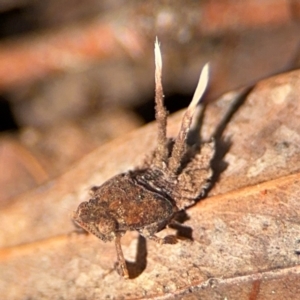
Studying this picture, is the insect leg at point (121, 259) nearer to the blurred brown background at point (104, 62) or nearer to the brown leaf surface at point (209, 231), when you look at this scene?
the brown leaf surface at point (209, 231)

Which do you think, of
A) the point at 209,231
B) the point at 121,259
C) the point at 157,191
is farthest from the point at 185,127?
the point at 121,259

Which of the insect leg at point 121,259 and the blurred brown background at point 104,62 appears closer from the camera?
the insect leg at point 121,259

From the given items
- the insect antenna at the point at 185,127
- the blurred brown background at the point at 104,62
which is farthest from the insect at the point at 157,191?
the blurred brown background at the point at 104,62

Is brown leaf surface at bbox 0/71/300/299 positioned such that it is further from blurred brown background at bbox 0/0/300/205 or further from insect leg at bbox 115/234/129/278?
blurred brown background at bbox 0/0/300/205

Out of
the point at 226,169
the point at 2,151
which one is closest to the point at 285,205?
the point at 226,169

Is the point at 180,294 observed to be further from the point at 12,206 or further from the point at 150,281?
the point at 12,206

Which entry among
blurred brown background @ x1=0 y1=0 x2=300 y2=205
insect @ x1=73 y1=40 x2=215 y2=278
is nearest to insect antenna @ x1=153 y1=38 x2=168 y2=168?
insect @ x1=73 y1=40 x2=215 y2=278
